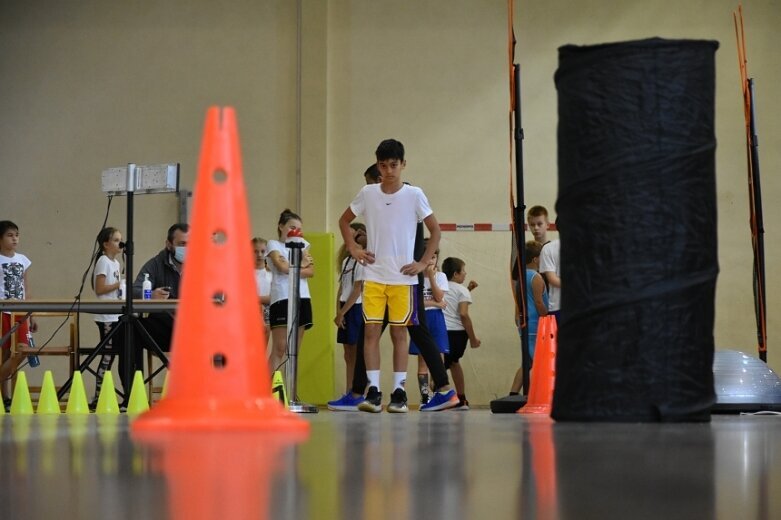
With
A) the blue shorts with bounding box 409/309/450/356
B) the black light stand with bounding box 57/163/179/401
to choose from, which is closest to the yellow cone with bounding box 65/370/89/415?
the black light stand with bounding box 57/163/179/401

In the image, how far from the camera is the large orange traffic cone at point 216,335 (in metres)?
2.21

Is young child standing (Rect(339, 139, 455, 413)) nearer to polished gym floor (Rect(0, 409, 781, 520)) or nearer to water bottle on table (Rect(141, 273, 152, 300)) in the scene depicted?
water bottle on table (Rect(141, 273, 152, 300))

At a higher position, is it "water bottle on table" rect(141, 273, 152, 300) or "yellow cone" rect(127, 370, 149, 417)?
"water bottle on table" rect(141, 273, 152, 300)

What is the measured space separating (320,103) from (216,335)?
1048 cm

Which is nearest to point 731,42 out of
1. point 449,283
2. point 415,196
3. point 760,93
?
point 760,93

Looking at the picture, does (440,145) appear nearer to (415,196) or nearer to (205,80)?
(205,80)

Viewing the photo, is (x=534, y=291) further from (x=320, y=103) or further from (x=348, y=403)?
(x=320, y=103)

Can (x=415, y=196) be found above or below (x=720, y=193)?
below

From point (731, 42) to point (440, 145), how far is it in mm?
3565

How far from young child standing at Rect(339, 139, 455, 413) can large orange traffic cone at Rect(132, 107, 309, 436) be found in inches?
168

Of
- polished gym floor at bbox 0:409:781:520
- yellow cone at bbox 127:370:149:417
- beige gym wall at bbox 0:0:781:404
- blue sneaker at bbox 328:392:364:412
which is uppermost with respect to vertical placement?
beige gym wall at bbox 0:0:781:404

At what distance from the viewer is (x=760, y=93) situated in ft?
41.2

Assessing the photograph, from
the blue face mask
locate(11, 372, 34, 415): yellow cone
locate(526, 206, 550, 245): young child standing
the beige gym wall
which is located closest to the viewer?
locate(11, 372, 34, 415): yellow cone

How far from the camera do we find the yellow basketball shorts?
6.69m
